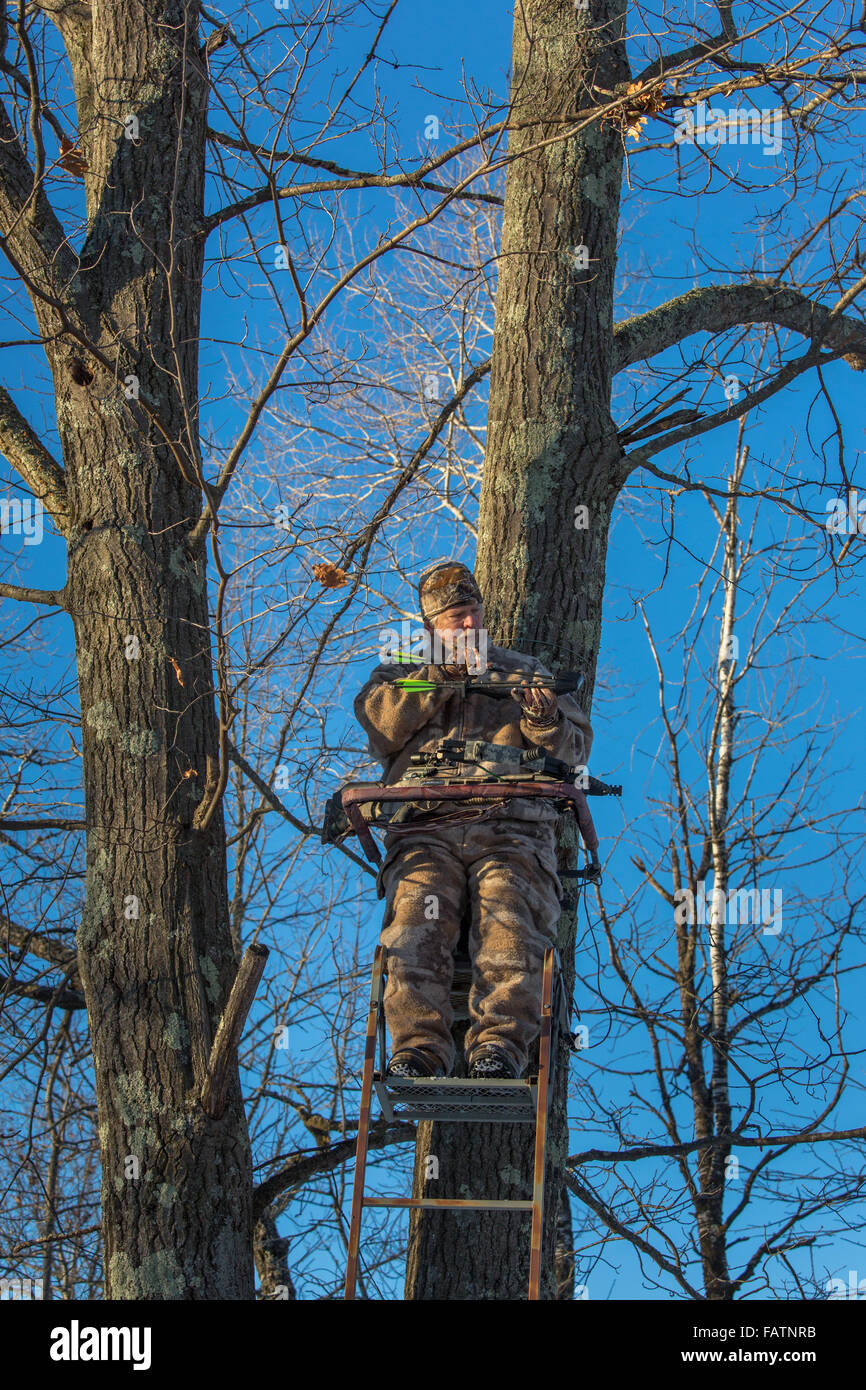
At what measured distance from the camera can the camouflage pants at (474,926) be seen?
15.9ft

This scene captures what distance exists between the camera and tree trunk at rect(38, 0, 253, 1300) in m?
Answer: 5.80

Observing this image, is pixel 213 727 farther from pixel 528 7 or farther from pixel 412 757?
pixel 528 7

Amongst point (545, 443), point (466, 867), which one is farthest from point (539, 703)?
point (545, 443)

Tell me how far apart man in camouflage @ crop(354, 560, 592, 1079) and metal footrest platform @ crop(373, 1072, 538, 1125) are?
0.19 feet

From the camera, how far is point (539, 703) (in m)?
5.25

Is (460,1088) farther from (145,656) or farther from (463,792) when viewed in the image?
(145,656)

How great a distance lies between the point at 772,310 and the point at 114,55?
3.76 m

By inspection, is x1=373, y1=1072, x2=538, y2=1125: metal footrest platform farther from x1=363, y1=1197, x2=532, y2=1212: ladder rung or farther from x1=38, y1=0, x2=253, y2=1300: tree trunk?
x1=38, y1=0, x2=253, y2=1300: tree trunk

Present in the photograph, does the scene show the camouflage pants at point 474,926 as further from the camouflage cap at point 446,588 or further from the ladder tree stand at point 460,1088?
the camouflage cap at point 446,588

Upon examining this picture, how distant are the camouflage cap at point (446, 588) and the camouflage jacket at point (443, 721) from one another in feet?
0.83

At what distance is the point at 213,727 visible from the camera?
6645 mm

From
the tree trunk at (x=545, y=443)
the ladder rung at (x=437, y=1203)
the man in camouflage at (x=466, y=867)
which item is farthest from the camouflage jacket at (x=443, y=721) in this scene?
the ladder rung at (x=437, y=1203)

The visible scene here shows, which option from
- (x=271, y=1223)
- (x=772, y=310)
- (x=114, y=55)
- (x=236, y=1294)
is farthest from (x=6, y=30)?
(x=271, y=1223)

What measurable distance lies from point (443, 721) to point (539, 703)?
19.2 inches
